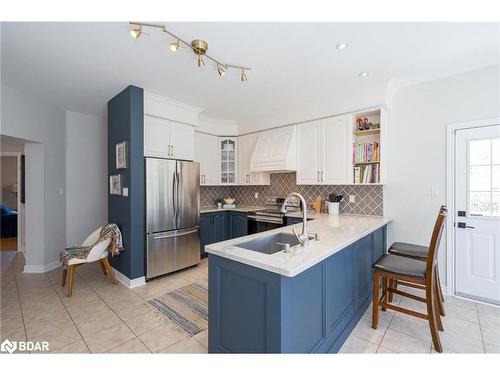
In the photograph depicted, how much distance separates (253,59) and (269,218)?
2.32 meters

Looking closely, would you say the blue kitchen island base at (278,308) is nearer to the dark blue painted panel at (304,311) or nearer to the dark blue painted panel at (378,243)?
the dark blue painted panel at (304,311)

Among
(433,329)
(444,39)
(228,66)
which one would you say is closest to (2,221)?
(228,66)

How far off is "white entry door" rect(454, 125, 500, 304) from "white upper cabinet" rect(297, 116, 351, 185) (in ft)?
4.02

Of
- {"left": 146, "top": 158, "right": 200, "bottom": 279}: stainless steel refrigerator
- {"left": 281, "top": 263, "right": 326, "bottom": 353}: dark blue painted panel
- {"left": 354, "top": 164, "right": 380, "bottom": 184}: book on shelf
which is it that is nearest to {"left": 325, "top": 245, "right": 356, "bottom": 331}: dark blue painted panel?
{"left": 281, "top": 263, "right": 326, "bottom": 353}: dark blue painted panel

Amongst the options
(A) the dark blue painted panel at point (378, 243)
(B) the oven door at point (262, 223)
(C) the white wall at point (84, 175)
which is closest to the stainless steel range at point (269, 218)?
(B) the oven door at point (262, 223)

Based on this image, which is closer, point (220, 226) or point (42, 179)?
point (42, 179)

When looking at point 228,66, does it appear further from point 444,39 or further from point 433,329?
point 433,329

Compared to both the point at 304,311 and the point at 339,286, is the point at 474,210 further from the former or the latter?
the point at 304,311

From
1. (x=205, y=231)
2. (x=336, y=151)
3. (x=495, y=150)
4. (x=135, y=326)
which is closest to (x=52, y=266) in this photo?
(x=205, y=231)

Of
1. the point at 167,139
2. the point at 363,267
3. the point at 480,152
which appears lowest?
the point at 363,267

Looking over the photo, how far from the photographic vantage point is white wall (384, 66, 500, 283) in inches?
99.0

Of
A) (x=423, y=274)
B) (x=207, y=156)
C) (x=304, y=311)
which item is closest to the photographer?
(x=304, y=311)

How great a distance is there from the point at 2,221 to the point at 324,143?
770cm

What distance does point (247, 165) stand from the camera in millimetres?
4543
